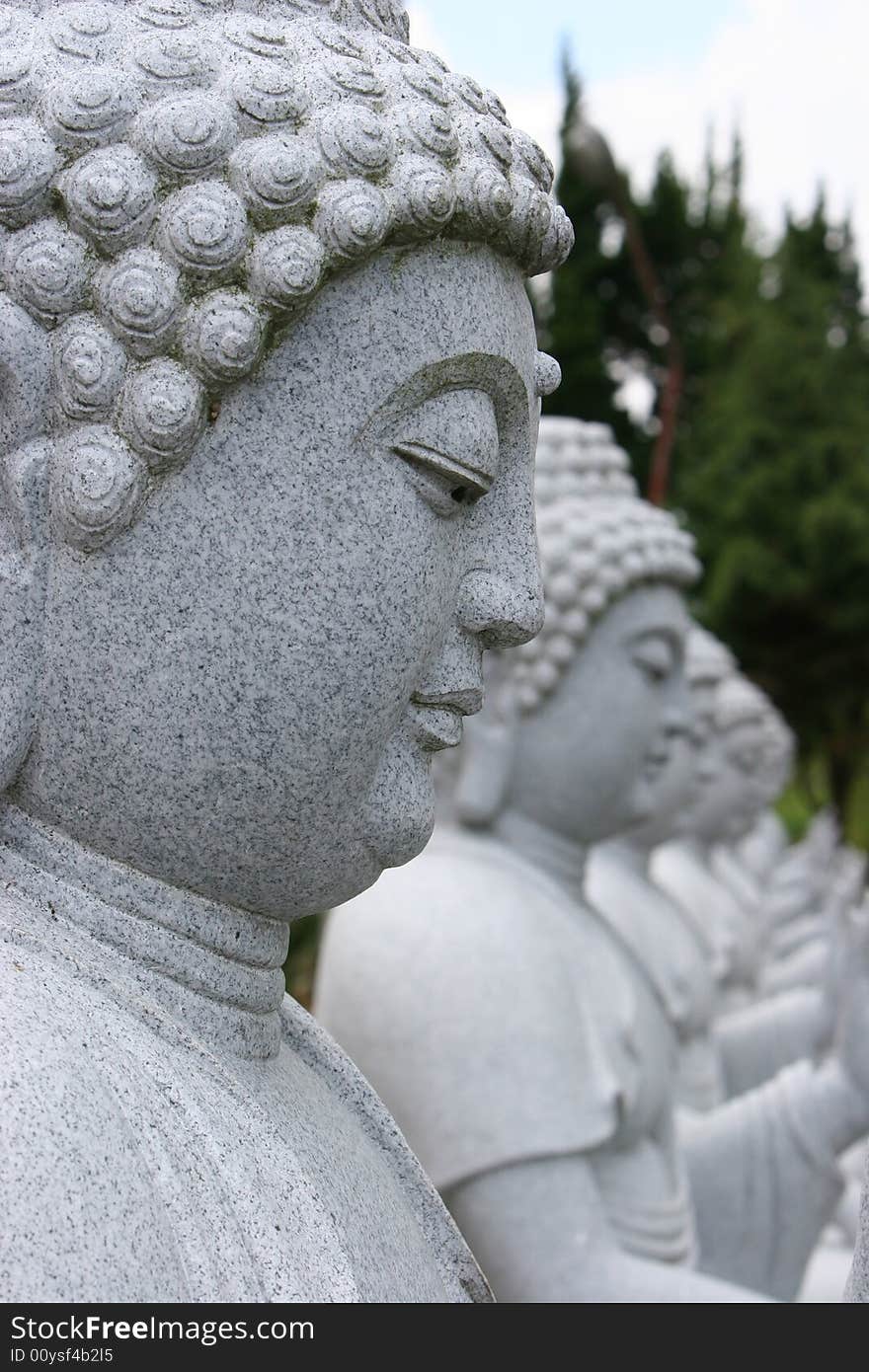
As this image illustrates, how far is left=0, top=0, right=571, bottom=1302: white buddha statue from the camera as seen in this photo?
87.1 inches

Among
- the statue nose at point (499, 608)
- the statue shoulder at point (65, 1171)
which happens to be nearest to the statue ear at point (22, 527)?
the statue shoulder at point (65, 1171)

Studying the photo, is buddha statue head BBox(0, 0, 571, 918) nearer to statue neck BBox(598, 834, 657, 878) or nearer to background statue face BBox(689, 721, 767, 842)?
statue neck BBox(598, 834, 657, 878)

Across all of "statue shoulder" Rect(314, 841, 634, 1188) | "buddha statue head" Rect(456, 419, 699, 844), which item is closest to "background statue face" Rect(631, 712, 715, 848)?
"buddha statue head" Rect(456, 419, 699, 844)

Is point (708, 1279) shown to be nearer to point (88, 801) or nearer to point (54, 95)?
point (88, 801)

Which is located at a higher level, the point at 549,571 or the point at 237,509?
the point at 237,509

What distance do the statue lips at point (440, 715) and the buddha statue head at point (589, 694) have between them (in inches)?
86.3

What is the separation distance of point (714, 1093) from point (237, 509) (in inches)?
229

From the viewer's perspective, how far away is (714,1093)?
7523 mm

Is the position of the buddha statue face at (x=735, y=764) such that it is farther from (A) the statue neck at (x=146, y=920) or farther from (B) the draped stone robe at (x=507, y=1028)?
(A) the statue neck at (x=146, y=920)

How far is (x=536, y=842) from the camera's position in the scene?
5.00 m

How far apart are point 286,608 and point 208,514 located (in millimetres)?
154

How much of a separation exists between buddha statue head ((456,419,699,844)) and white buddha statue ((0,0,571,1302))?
8.08 feet

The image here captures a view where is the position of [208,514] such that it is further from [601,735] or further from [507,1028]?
[601,735]

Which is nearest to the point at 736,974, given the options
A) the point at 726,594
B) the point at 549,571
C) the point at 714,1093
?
the point at 714,1093
